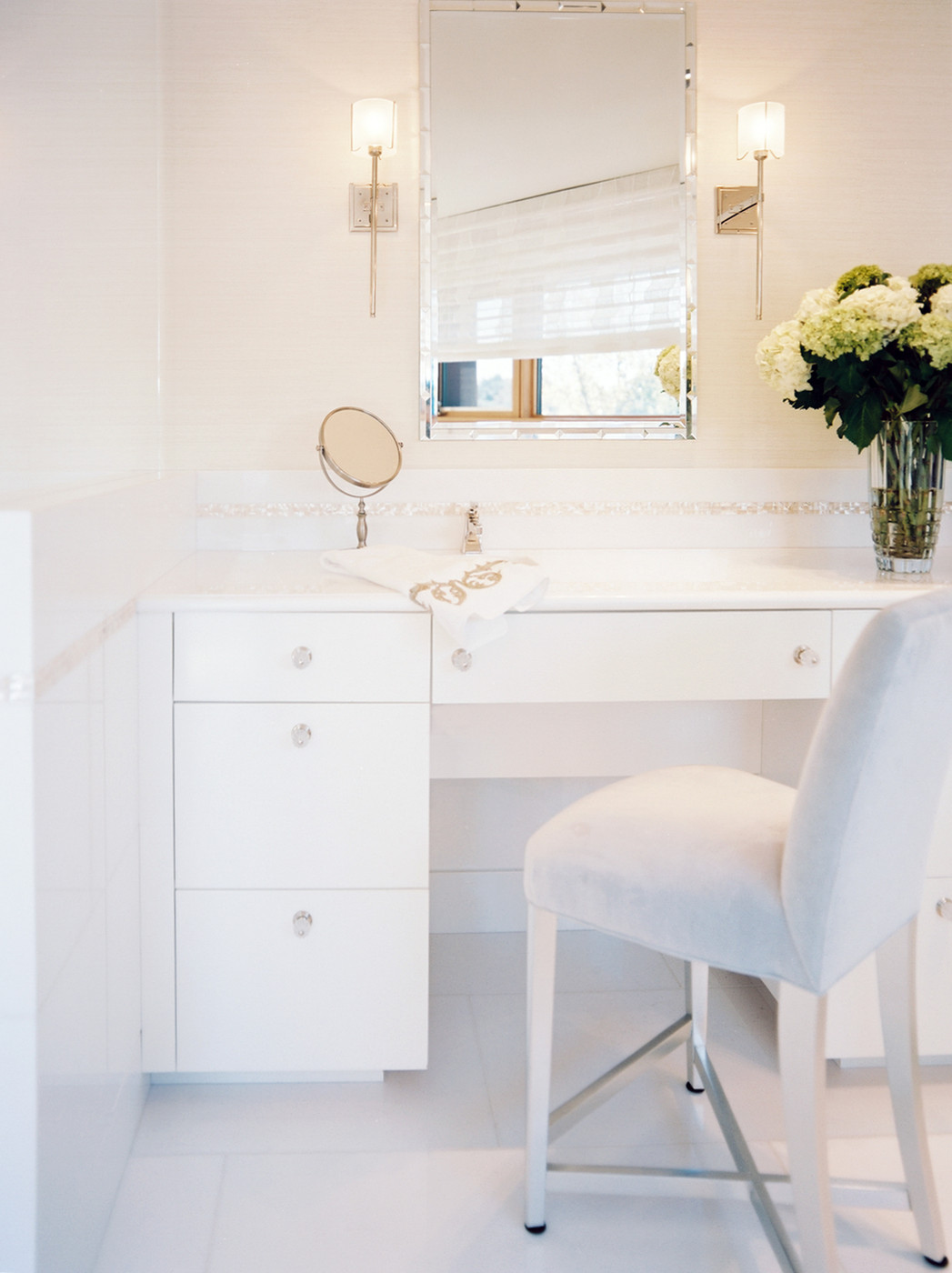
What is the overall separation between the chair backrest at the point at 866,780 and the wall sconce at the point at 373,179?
55.5 inches

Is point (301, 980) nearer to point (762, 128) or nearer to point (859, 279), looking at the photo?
point (859, 279)

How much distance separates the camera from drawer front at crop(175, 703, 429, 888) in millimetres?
1733

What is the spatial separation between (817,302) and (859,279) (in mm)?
78

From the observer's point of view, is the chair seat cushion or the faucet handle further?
the faucet handle

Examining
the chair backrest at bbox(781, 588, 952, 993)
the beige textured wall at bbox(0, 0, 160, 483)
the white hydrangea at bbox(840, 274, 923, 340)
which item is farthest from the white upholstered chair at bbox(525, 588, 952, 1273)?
the beige textured wall at bbox(0, 0, 160, 483)

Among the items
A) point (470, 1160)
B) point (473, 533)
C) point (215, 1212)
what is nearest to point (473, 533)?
point (473, 533)

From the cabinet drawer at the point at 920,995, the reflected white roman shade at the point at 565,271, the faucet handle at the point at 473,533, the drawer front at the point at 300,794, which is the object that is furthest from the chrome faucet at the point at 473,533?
the cabinet drawer at the point at 920,995

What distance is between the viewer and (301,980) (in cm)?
178

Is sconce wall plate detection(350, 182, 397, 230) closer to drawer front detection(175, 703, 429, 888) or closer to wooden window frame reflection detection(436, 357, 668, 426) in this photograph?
wooden window frame reflection detection(436, 357, 668, 426)

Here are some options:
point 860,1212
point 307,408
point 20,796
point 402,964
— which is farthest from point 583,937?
point 20,796

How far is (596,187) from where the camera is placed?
2.22 m

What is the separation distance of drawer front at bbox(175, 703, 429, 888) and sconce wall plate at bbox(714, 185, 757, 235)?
4.00 feet

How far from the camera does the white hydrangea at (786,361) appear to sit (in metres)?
1.99

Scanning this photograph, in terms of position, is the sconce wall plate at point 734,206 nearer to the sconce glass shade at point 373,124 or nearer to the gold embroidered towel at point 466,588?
the sconce glass shade at point 373,124
